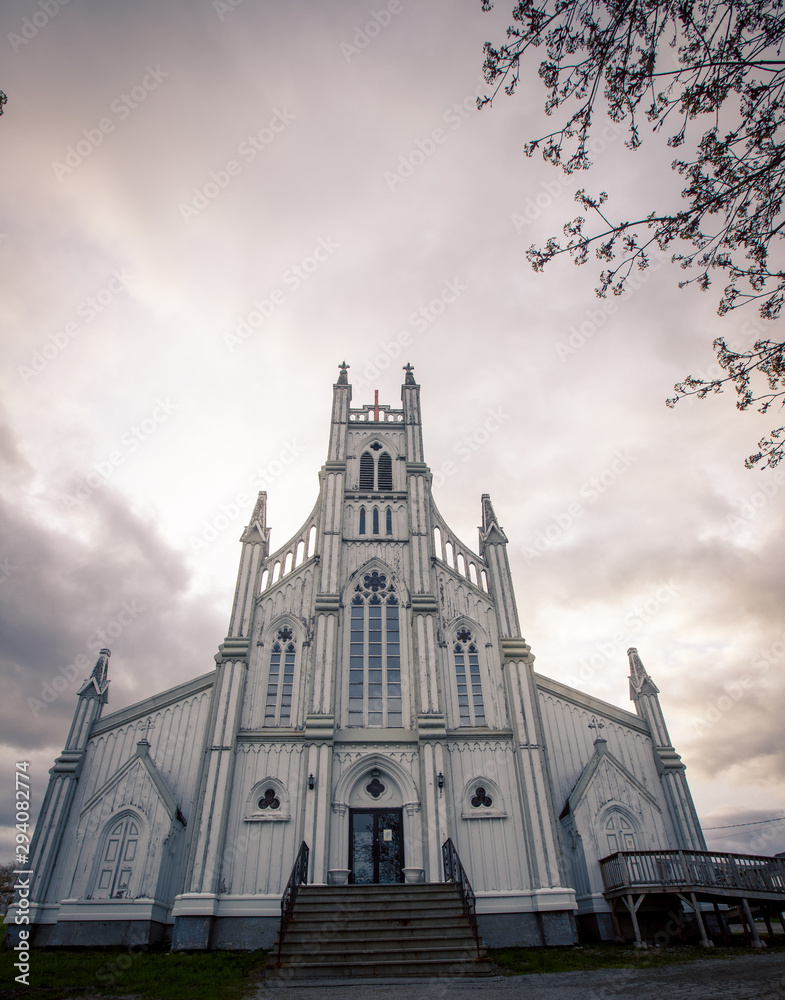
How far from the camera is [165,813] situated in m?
16.9

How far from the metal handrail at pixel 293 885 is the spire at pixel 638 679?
12.5 meters

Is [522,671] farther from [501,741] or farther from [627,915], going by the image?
[627,915]

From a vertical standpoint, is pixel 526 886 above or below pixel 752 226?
below

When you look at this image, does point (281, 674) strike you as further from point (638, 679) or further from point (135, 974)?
point (638, 679)

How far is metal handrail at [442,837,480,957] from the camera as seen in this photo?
43.7 ft

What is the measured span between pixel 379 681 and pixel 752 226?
55.7ft

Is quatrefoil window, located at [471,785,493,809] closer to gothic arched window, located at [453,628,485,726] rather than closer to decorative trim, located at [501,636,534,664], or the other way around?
gothic arched window, located at [453,628,485,726]

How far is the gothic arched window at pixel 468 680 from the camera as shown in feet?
63.6

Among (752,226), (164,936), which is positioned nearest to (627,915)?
(164,936)

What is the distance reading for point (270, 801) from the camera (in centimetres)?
1753

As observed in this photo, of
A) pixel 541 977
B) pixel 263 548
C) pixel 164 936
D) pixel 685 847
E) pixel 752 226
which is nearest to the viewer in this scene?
pixel 752 226

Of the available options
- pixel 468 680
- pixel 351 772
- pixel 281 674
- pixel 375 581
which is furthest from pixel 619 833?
pixel 281 674

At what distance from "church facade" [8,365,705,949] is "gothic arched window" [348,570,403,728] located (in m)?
0.07

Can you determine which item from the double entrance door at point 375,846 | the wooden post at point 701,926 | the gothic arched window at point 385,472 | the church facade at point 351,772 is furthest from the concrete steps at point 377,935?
the gothic arched window at point 385,472
